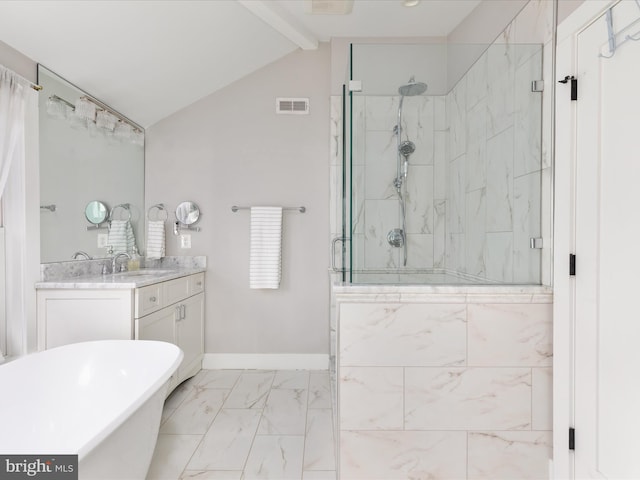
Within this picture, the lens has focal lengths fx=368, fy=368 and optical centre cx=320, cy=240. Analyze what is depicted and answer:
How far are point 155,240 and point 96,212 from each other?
1.82 feet

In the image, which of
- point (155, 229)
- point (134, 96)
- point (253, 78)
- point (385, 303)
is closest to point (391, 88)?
point (385, 303)

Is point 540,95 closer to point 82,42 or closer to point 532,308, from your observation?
point 532,308

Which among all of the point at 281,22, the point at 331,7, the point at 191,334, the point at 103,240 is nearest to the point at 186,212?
the point at 103,240

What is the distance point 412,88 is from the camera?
1912 millimetres

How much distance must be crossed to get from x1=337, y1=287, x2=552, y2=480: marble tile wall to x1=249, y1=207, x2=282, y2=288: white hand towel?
1.53 meters

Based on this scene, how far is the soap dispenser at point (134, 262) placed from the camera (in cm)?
287

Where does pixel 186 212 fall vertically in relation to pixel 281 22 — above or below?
below

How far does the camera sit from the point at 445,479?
162 centimetres

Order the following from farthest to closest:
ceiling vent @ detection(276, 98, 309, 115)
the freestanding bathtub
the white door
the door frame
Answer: ceiling vent @ detection(276, 98, 309, 115), the door frame, the freestanding bathtub, the white door

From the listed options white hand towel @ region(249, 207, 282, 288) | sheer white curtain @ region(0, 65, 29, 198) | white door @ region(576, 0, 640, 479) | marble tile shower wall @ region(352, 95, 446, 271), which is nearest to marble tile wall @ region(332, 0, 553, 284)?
marble tile shower wall @ region(352, 95, 446, 271)

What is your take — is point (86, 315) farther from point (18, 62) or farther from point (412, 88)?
point (412, 88)

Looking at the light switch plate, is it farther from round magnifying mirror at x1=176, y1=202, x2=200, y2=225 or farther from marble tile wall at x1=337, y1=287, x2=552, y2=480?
marble tile wall at x1=337, y1=287, x2=552, y2=480

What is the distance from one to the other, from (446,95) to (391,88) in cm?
33

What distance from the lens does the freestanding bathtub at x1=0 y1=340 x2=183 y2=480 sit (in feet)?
4.48
